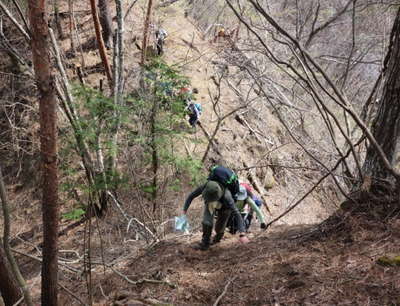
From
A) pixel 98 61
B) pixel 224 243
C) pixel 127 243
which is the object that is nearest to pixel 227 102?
pixel 98 61

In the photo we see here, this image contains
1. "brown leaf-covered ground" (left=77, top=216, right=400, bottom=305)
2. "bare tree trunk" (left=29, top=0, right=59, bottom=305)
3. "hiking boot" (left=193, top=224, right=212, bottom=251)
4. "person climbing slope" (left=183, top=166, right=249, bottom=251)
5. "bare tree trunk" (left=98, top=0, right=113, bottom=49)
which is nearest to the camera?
"bare tree trunk" (left=29, top=0, right=59, bottom=305)

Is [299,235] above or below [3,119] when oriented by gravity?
below

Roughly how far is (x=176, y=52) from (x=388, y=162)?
12324 mm

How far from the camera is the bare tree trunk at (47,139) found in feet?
9.55

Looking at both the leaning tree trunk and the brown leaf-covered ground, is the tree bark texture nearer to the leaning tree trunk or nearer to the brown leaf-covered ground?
the brown leaf-covered ground

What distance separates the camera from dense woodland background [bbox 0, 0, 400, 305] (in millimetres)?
3371

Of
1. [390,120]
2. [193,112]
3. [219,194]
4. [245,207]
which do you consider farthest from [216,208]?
[193,112]

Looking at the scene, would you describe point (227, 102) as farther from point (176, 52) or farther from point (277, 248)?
point (277, 248)

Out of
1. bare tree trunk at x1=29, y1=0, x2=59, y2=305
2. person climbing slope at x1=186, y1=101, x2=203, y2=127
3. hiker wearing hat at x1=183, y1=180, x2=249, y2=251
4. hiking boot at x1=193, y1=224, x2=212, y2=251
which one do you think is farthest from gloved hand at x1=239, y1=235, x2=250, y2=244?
person climbing slope at x1=186, y1=101, x2=203, y2=127

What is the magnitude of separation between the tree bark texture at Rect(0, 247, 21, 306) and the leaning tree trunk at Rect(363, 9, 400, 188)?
406 cm

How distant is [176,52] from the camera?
1454cm

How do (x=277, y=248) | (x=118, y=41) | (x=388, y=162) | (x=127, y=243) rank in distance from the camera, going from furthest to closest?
(x=118, y=41) < (x=127, y=243) < (x=277, y=248) < (x=388, y=162)

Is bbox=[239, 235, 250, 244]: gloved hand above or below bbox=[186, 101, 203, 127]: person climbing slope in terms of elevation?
below

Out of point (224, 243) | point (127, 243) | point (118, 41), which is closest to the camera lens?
point (224, 243)
